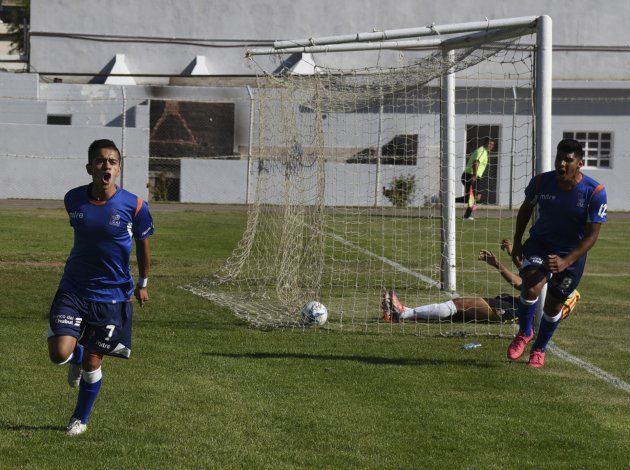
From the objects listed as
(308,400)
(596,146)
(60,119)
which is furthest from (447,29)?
(60,119)

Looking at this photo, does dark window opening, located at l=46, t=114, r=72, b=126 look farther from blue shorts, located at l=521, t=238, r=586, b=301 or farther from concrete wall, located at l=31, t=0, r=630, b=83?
blue shorts, located at l=521, t=238, r=586, b=301

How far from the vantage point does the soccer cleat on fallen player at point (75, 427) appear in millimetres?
6352

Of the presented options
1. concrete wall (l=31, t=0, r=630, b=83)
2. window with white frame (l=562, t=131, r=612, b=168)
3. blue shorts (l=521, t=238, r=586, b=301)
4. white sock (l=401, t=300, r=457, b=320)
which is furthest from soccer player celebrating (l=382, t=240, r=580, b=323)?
concrete wall (l=31, t=0, r=630, b=83)

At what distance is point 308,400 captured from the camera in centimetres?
743

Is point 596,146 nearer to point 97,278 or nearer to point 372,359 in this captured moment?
point 372,359

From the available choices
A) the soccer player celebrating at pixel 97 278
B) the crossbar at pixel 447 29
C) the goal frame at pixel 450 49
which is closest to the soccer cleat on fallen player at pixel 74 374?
the soccer player celebrating at pixel 97 278

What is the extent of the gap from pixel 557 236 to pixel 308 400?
2.77 meters

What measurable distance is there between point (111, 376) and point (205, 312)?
361 cm

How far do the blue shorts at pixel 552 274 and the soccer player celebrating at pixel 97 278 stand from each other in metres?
3.60

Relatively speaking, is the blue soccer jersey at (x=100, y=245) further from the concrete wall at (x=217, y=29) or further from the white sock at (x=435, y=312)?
the concrete wall at (x=217, y=29)

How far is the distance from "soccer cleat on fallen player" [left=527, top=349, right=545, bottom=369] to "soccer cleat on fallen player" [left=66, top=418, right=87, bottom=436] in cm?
418

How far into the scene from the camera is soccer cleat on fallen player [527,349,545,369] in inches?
352

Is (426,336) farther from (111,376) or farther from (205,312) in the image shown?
(111,376)

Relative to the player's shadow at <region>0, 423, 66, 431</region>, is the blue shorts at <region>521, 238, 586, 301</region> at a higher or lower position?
higher
